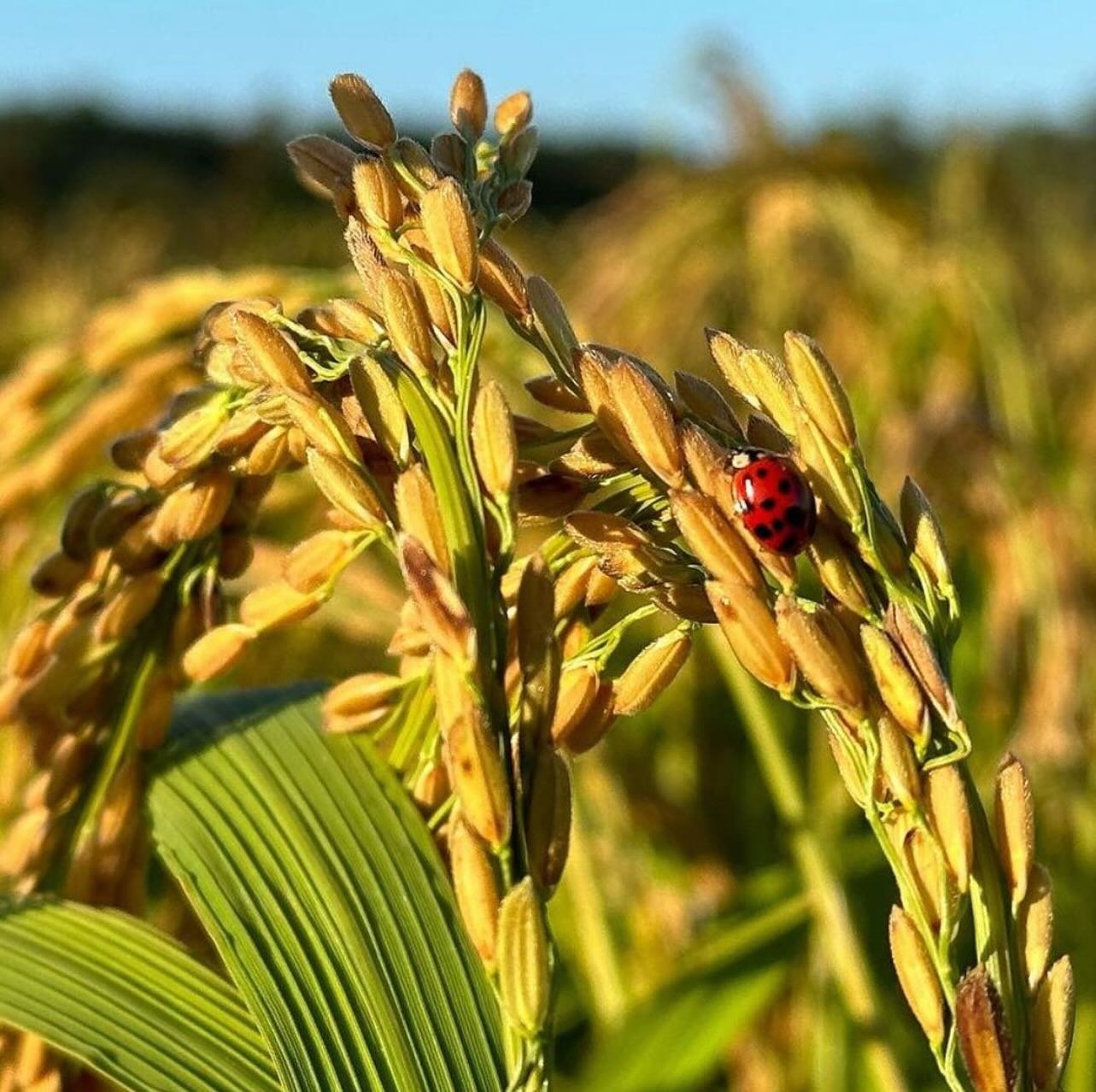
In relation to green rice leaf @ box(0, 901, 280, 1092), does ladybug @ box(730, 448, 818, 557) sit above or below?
above

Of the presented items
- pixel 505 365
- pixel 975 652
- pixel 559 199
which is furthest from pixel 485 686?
pixel 559 199

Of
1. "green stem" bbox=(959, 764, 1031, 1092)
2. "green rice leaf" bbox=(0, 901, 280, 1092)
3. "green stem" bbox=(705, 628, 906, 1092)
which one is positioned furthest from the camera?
"green stem" bbox=(705, 628, 906, 1092)

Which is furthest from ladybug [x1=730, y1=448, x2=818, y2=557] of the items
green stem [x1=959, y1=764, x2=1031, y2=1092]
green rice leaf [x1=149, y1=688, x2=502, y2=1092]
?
green rice leaf [x1=149, y1=688, x2=502, y2=1092]

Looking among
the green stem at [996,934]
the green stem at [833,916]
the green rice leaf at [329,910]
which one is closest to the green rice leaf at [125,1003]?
the green rice leaf at [329,910]

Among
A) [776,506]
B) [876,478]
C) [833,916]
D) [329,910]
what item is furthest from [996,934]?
[876,478]

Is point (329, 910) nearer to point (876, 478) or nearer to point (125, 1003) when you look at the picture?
point (125, 1003)

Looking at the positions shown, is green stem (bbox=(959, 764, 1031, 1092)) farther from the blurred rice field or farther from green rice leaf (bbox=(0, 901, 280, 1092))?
the blurred rice field
